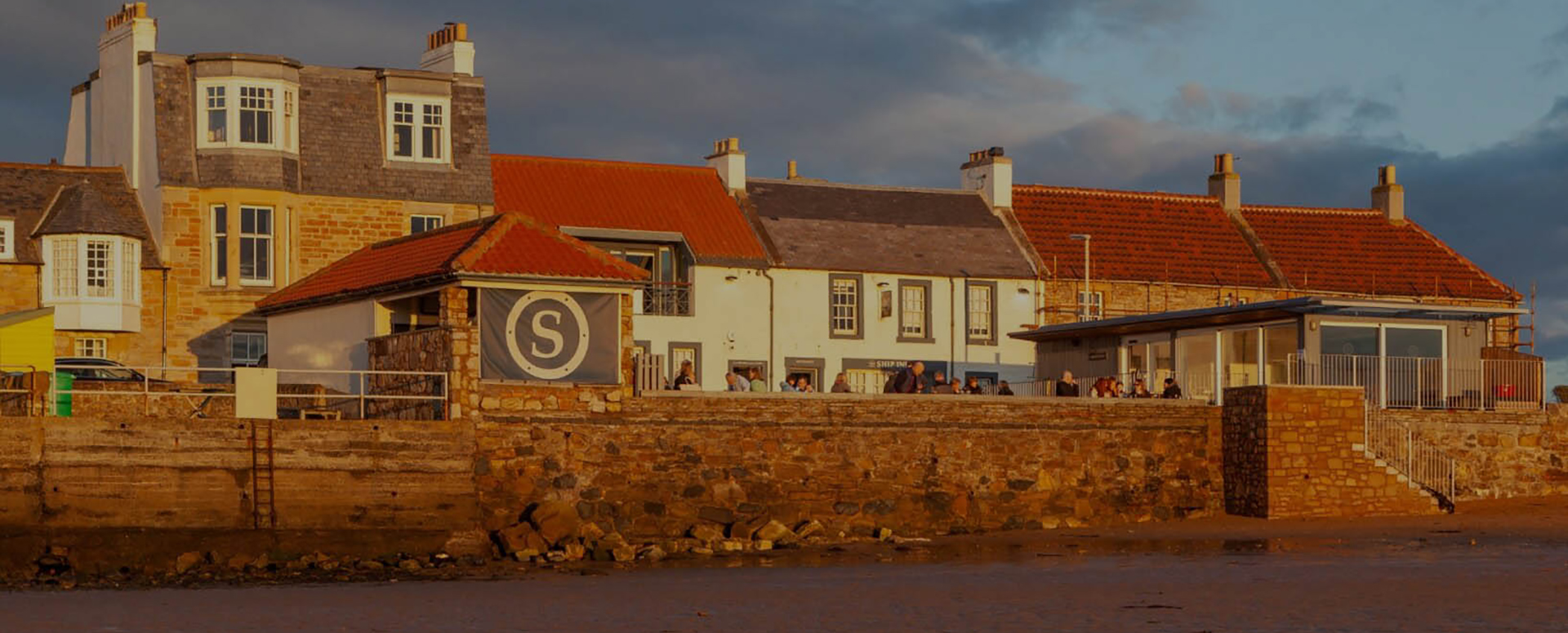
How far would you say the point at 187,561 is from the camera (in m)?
33.4

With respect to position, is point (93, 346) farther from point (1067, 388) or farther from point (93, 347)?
point (1067, 388)

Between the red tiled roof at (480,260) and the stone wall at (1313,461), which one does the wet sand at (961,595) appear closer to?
the stone wall at (1313,461)

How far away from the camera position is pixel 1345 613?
25797mm

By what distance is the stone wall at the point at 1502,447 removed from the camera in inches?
1713

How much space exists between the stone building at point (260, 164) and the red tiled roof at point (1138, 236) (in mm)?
15173

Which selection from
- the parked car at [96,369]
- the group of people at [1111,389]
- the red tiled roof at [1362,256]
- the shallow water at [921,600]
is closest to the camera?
the shallow water at [921,600]

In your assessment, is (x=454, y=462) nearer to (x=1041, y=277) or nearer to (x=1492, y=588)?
(x=1492, y=588)

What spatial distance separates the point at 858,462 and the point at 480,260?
745 centimetres

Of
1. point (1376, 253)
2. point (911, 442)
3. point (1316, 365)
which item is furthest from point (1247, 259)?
point (911, 442)

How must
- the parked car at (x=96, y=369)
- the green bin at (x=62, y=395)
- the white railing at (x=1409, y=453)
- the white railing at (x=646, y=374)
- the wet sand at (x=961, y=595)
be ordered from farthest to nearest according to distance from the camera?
the white railing at (x=1409, y=453), the parked car at (x=96, y=369), the white railing at (x=646, y=374), the green bin at (x=62, y=395), the wet sand at (x=961, y=595)

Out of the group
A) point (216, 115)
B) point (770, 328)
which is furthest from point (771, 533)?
point (216, 115)

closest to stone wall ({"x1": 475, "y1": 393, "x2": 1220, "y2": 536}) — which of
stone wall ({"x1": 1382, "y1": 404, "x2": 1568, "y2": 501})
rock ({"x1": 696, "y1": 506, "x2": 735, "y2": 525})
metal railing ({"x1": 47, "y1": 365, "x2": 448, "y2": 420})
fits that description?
rock ({"x1": 696, "y1": 506, "x2": 735, "y2": 525})

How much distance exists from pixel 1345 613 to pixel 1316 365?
17.2 metres

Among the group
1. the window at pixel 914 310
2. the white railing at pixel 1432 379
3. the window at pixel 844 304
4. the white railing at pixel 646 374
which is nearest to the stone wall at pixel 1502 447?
the white railing at pixel 1432 379
